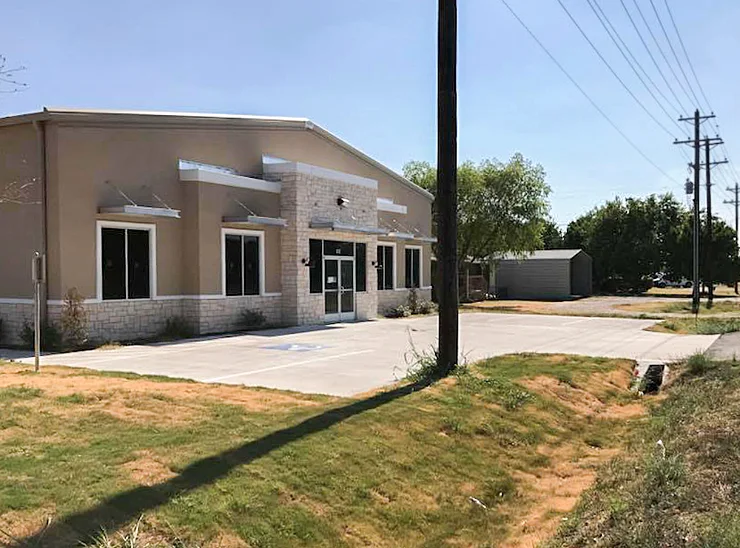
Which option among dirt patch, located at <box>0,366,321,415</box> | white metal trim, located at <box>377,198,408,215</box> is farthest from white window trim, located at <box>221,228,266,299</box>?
dirt patch, located at <box>0,366,321,415</box>

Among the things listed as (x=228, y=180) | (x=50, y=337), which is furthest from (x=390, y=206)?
(x=50, y=337)

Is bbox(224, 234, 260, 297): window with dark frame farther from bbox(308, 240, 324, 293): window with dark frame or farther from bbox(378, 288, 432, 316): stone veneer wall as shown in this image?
bbox(378, 288, 432, 316): stone veneer wall

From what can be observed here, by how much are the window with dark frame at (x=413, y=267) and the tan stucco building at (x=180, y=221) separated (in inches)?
217

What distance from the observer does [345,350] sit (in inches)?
607

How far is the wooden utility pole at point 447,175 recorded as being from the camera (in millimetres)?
10656

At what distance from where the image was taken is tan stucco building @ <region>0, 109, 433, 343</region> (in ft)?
51.5

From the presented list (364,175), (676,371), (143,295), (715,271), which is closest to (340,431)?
(676,371)

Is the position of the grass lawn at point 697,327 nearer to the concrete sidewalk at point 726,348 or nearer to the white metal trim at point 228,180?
the concrete sidewalk at point 726,348

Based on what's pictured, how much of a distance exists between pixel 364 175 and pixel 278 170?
7.23 metres

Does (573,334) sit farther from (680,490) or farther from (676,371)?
(680,490)

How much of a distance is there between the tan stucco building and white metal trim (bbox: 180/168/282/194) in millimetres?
40

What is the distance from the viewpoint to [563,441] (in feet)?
29.7

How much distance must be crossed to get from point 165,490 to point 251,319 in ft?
49.3

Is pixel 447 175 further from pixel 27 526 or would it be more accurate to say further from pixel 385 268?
pixel 385 268
